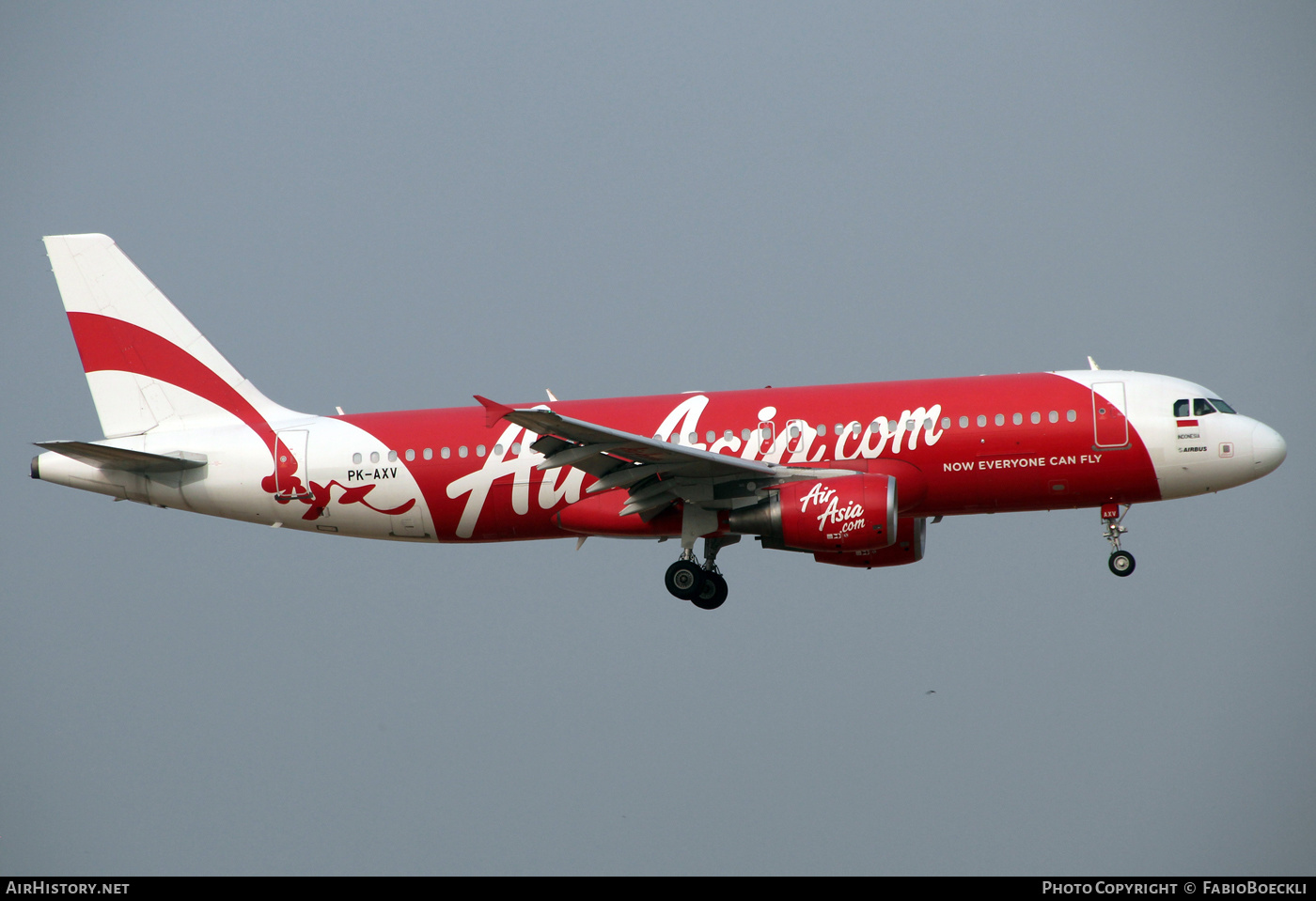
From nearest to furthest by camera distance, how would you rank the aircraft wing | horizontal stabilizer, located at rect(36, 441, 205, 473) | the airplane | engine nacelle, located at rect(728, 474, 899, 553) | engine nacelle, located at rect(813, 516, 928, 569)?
the aircraft wing
engine nacelle, located at rect(728, 474, 899, 553)
the airplane
horizontal stabilizer, located at rect(36, 441, 205, 473)
engine nacelle, located at rect(813, 516, 928, 569)

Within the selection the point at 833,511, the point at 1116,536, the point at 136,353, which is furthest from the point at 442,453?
the point at 1116,536

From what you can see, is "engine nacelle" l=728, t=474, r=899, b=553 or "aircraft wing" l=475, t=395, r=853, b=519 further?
"engine nacelle" l=728, t=474, r=899, b=553

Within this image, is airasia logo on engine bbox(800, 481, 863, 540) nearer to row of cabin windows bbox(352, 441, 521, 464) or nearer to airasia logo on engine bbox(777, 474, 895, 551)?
airasia logo on engine bbox(777, 474, 895, 551)

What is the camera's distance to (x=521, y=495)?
32.2 m

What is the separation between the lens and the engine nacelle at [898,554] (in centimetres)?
3375

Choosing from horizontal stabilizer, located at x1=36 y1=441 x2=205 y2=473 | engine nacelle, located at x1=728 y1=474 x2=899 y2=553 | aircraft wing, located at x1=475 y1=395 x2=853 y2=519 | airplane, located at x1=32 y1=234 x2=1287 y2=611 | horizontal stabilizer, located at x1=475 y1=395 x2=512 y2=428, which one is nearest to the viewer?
horizontal stabilizer, located at x1=475 y1=395 x2=512 y2=428

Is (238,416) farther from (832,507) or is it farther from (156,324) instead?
(832,507)

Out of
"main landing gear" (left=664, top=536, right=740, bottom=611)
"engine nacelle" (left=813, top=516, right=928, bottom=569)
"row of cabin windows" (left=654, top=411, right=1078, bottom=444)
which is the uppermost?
"row of cabin windows" (left=654, top=411, right=1078, bottom=444)

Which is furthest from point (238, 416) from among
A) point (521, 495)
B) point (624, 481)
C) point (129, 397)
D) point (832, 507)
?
point (832, 507)

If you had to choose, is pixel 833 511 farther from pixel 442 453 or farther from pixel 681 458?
pixel 442 453

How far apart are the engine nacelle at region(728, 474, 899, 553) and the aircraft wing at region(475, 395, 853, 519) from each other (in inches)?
21.0

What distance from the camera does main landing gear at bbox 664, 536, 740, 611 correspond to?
32375mm

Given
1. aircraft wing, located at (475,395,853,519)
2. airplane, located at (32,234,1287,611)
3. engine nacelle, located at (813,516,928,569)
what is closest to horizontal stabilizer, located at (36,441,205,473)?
airplane, located at (32,234,1287,611)

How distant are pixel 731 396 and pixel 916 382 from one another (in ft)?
14.0
